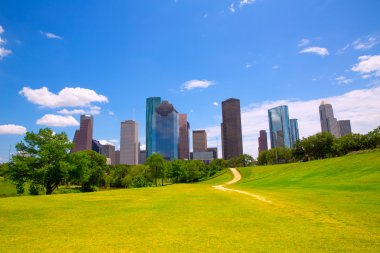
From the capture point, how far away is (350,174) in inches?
1871

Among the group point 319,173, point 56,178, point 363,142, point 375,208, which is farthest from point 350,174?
point 363,142

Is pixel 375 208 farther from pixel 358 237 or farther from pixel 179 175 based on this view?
pixel 179 175

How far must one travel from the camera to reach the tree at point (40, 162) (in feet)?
167

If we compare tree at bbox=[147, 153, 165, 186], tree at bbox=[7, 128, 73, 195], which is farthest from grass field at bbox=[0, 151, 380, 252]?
tree at bbox=[147, 153, 165, 186]

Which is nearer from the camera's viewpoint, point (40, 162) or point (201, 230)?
Result: point (201, 230)

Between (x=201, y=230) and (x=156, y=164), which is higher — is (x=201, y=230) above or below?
below

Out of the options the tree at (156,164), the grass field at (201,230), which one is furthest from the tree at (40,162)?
the tree at (156,164)

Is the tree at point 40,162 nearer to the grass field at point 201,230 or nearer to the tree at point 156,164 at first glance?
the grass field at point 201,230

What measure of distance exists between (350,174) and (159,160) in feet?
217

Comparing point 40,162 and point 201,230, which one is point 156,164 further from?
point 201,230

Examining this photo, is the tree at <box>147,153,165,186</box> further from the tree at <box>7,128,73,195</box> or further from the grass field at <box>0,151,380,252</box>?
the grass field at <box>0,151,380,252</box>

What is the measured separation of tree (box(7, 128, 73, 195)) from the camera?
167 ft

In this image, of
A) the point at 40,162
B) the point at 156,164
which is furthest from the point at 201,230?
the point at 156,164

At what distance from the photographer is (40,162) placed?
2071 inches
